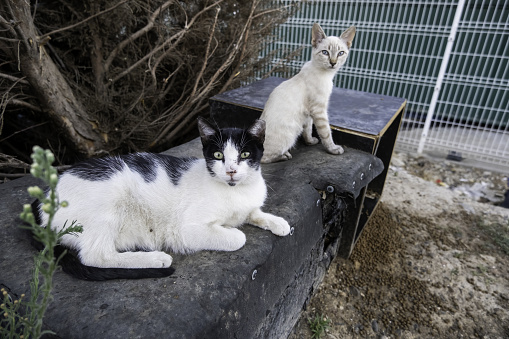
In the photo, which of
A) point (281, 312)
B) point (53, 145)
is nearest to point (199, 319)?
point (281, 312)

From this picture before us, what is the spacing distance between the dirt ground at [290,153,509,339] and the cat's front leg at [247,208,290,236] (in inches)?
46.7

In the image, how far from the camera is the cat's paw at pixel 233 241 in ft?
4.67

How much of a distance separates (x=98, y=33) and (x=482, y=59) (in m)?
5.67

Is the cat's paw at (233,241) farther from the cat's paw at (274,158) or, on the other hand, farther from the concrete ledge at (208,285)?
the cat's paw at (274,158)

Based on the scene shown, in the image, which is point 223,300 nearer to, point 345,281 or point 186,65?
point 345,281

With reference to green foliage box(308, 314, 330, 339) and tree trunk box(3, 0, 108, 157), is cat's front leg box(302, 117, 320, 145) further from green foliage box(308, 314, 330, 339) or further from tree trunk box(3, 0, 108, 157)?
tree trunk box(3, 0, 108, 157)

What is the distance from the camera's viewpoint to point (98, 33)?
10.3ft

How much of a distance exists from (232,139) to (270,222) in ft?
1.53

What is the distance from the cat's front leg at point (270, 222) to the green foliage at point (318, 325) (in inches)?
46.1

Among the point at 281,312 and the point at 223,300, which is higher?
the point at 223,300

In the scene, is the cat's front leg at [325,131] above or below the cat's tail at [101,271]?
above

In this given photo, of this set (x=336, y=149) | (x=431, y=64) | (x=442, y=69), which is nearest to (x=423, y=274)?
(x=336, y=149)

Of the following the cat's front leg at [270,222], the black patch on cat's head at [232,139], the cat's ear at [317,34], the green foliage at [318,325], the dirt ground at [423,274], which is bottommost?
the green foliage at [318,325]

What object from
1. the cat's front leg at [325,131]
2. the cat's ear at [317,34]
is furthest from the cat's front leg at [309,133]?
the cat's ear at [317,34]
